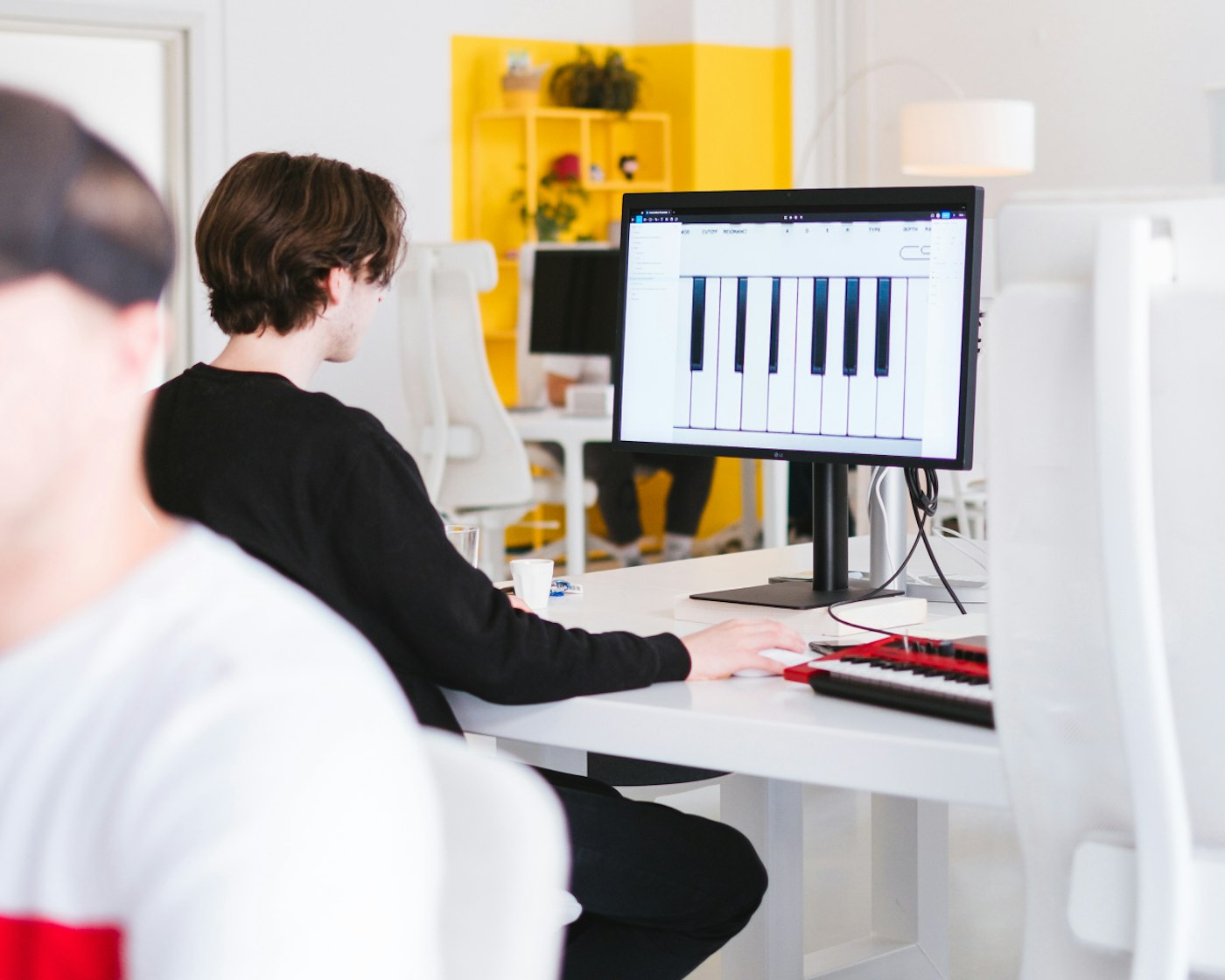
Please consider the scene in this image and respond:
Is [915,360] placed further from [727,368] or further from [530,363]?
[530,363]

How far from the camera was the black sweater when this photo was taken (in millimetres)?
1354

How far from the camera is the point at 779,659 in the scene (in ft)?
4.99

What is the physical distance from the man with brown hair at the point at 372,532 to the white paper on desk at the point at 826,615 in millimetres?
168

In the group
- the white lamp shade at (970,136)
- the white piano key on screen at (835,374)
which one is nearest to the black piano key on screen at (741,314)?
the white piano key on screen at (835,374)

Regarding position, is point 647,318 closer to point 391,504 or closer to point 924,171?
point 391,504

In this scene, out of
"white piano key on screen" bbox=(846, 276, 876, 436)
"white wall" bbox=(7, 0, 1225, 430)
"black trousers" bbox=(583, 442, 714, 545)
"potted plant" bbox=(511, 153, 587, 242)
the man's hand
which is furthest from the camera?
"potted plant" bbox=(511, 153, 587, 242)

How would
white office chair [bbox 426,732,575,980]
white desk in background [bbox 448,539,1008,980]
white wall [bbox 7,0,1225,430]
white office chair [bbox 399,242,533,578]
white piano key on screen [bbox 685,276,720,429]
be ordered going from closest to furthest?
1. white office chair [bbox 426,732,575,980]
2. white desk in background [bbox 448,539,1008,980]
3. white piano key on screen [bbox 685,276,720,429]
4. white office chair [bbox 399,242,533,578]
5. white wall [bbox 7,0,1225,430]

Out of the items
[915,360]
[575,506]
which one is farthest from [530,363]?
[915,360]

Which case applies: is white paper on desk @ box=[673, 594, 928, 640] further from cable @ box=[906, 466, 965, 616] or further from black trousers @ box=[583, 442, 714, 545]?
black trousers @ box=[583, 442, 714, 545]

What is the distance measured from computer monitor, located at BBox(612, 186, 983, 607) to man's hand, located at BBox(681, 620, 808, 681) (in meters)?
0.30

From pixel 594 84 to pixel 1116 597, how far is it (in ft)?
21.3

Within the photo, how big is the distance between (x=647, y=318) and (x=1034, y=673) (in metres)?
1.00

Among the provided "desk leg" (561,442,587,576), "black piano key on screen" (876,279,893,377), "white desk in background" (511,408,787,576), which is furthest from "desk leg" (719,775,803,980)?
"desk leg" (561,442,587,576)

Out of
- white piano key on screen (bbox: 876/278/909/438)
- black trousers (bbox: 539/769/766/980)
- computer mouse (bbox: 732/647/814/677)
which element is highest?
white piano key on screen (bbox: 876/278/909/438)
